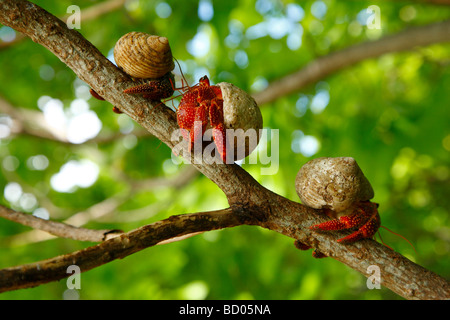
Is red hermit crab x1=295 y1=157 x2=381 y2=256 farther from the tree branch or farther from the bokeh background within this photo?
the bokeh background

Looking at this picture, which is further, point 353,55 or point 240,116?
point 353,55

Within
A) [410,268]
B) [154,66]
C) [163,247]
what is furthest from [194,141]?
[163,247]

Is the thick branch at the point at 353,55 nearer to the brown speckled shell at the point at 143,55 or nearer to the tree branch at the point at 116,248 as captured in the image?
the brown speckled shell at the point at 143,55

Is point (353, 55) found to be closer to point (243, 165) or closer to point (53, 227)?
point (243, 165)

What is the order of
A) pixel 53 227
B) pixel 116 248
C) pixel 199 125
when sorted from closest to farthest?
pixel 116 248 → pixel 199 125 → pixel 53 227

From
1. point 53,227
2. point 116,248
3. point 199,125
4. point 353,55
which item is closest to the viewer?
point 116,248

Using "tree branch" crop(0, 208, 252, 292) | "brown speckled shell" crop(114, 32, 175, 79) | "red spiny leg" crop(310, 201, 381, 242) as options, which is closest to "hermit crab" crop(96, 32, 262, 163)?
"brown speckled shell" crop(114, 32, 175, 79)

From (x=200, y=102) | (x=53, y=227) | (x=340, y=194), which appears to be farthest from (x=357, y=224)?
(x=53, y=227)
